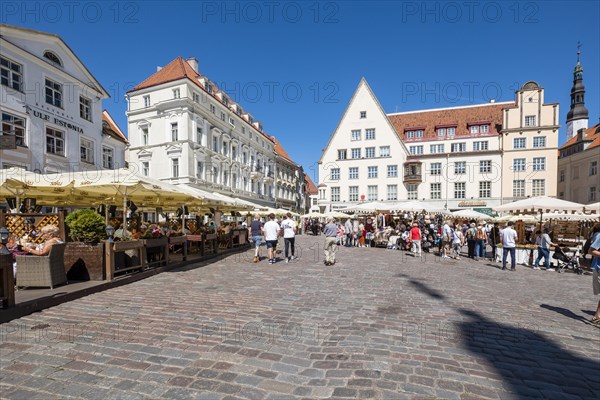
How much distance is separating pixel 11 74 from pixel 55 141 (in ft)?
13.2

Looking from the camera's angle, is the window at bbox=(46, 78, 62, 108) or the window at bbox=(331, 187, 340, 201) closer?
the window at bbox=(46, 78, 62, 108)

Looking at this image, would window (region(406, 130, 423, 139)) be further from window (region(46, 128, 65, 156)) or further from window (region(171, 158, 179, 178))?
window (region(46, 128, 65, 156))

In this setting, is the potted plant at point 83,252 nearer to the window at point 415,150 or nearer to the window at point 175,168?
the window at point 175,168

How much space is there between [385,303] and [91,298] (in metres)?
5.82

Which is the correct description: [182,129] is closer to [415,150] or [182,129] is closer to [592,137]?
[415,150]

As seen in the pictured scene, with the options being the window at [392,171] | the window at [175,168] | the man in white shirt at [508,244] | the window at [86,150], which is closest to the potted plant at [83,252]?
the man in white shirt at [508,244]

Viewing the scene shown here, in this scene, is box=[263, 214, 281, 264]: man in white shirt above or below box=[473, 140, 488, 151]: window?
below

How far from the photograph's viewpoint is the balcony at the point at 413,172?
39.3m

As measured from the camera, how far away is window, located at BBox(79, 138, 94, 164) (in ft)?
68.1

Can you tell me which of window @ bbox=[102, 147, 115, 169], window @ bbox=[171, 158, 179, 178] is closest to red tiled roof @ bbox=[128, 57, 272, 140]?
window @ bbox=[171, 158, 179, 178]

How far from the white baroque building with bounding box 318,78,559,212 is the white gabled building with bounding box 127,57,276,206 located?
15595 mm

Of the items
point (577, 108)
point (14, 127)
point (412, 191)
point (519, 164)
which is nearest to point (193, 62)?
point (14, 127)

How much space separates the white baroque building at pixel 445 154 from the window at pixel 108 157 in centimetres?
2622

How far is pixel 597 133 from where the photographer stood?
4034 centimetres
